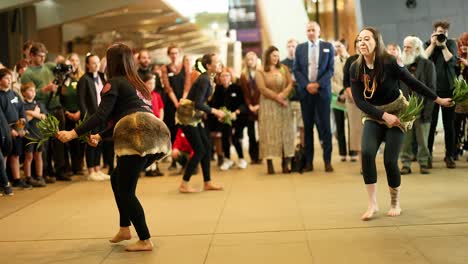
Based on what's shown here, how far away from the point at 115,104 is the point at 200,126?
10.3 ft

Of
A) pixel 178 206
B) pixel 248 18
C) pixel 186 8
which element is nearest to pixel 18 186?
pixel 178 206

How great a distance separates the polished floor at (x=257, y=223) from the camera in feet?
18.1

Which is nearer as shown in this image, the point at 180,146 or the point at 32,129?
the point at 32,129

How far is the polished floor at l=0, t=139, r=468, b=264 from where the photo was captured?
217 inches

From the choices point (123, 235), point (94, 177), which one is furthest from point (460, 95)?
point (94, 177)

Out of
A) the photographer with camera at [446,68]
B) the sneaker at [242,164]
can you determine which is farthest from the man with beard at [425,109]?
the sneaker at [242,164]

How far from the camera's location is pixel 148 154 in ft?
19.0

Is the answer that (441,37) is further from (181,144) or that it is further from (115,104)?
(115,104)

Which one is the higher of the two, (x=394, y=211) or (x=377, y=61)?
(x=377, y=61)

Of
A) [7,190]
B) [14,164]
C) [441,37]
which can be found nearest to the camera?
[7,190]

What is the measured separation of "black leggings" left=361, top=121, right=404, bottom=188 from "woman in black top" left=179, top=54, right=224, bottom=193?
237 cm

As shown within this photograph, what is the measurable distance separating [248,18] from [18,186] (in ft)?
42.7

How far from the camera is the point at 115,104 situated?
5.82 m

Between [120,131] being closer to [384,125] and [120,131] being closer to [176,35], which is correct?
[384,125]
